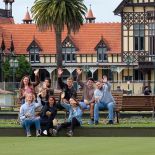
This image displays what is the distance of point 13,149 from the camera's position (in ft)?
50.5

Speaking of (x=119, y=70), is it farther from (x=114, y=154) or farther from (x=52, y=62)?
(x=114, y=154)

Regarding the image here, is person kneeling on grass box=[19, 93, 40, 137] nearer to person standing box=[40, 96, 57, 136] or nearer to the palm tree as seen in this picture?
person standing box=[40, 96, 57, 136]

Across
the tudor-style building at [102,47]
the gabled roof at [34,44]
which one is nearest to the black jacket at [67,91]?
the tudor-style building at [102,47]

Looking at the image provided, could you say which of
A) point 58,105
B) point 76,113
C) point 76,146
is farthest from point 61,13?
point 76,146

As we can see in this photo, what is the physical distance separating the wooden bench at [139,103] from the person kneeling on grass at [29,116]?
7071mm

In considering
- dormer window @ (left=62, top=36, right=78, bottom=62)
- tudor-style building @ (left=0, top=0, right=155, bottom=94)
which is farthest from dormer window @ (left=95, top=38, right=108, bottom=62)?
dormer window @ (left=62, top=36, right=78, bottom=62)

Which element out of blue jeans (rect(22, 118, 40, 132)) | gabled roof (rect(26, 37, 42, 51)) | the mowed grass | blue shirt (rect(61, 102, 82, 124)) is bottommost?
the mowed grass

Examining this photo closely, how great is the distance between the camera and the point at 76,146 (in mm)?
16047

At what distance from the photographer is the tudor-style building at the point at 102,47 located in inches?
2899

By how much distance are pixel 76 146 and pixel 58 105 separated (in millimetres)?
5196

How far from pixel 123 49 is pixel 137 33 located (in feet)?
6.08

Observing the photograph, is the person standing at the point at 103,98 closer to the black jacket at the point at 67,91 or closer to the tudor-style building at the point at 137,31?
the black jacket at the point at 67,91

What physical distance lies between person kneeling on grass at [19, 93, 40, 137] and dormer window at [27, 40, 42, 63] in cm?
5930

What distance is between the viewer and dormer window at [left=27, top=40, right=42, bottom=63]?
79.1 meters
